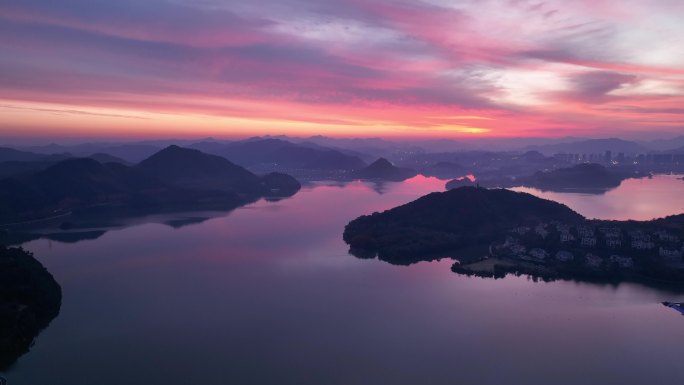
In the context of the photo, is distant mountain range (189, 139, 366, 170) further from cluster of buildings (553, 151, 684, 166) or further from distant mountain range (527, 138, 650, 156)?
distant mountain range (527, 138, 650, 156)

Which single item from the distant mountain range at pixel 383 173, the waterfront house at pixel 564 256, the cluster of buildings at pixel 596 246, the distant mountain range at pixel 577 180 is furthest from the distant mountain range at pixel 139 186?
the distant mountain range at pixel 577 180

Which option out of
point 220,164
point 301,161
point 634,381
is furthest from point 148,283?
point 301,161

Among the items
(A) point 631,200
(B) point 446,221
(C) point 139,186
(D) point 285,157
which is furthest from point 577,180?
(C) point 139,186

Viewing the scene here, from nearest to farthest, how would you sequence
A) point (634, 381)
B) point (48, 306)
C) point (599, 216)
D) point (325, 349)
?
point (634, 381)
point (325, 349)
point (48, 306)
point (599, 216)

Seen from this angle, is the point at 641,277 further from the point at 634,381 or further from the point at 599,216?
the point at 599,216

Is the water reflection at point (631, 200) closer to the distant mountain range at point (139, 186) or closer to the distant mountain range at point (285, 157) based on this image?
the distant mountain range at point (139, 186)

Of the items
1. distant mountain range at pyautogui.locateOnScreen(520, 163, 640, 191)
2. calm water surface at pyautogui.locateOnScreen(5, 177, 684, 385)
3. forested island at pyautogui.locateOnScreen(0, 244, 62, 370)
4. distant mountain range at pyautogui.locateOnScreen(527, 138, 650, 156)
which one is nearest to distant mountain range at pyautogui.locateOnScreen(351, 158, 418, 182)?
distant mountain range at pyautogui.locateOnScreen(520, 163, 640, 191)
